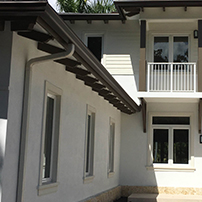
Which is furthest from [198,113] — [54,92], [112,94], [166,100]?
[54,92]

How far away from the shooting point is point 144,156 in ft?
46.6

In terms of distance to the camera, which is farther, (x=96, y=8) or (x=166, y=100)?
(x=96, y=8)

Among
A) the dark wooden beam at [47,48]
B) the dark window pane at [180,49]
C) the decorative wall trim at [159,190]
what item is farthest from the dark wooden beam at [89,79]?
the dark window pane at [180,49]

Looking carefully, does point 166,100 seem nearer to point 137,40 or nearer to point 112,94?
point 137,40

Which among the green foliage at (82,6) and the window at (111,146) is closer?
the window at (111,146)

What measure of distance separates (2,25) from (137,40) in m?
10.3

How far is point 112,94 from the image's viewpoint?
1015 cm

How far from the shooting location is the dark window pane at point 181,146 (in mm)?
14125

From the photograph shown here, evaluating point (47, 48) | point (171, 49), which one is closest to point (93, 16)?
point (171, 49)

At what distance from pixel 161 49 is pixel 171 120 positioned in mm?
2712

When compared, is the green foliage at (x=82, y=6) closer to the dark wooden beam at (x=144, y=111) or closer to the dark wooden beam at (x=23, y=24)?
the dark wooden beam at (x=144, y=111)

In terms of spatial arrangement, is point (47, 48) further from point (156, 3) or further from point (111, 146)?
point (156, 3)

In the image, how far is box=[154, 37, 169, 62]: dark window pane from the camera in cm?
1453

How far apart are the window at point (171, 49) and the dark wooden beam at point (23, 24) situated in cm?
1041
